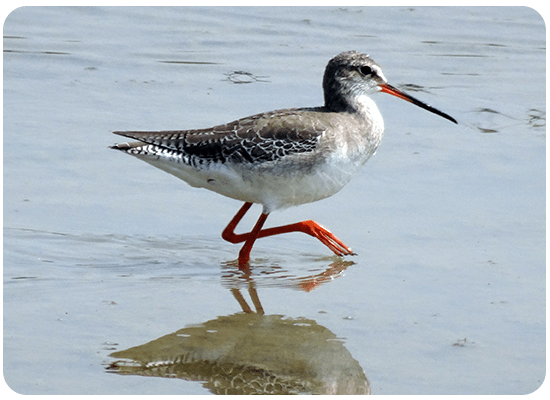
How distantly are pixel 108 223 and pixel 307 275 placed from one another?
1.99 m

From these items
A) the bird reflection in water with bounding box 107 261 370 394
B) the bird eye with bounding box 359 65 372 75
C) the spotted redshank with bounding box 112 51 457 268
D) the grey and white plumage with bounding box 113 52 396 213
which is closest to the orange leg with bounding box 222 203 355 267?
the spotted redshank with bounding box 112 51 457 268

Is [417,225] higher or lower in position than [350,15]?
lower

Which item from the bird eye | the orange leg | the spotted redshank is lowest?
the orange leg

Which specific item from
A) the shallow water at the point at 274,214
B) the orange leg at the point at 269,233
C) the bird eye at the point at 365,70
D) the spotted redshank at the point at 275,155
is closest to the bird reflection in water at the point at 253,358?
the shallow water at the point at 274,214

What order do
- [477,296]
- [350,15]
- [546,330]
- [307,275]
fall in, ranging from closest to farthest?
[546,330] → [477,296] → [307,275] → [350,15]

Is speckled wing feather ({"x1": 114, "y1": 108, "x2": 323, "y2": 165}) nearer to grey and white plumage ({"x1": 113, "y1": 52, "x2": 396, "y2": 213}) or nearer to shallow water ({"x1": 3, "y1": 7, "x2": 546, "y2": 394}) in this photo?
grey and white plumage ({"x1": 113, "y1": 52, "x2": 396, "y2": 213})

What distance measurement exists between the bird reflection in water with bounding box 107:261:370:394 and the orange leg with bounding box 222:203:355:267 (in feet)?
4.34

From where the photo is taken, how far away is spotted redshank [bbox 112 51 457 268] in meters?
7.42

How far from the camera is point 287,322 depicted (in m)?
6.39

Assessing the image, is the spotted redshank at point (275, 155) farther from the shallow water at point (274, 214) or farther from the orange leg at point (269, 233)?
the shallow water at point (274, 214)

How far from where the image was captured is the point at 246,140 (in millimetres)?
7477

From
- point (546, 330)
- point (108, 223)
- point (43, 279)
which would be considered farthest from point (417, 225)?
point (43, 279)

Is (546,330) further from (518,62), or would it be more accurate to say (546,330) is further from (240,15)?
(240,15)

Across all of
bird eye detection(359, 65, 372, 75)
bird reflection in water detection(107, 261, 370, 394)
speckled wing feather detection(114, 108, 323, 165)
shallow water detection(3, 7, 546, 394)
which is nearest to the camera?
bird reflection in water detection(107, 261, 370, 394)
